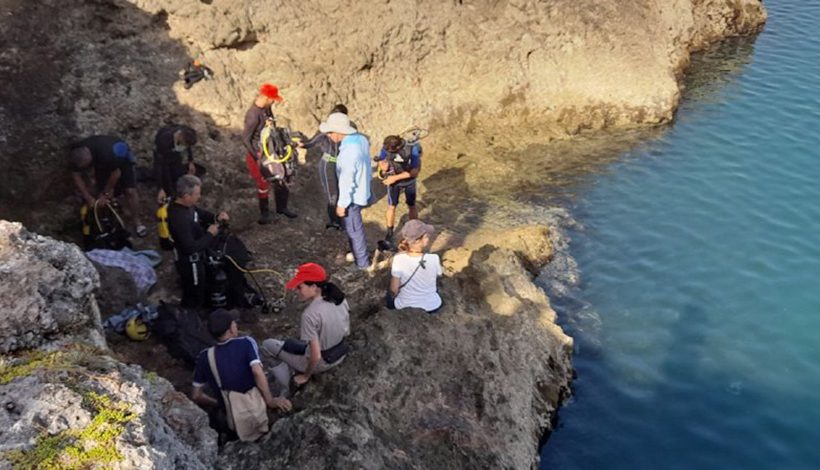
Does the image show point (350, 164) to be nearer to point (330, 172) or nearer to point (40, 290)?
point (330, 172)

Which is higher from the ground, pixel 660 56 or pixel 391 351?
pixel 660 56

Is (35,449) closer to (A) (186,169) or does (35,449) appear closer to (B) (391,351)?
(B) (391,351)

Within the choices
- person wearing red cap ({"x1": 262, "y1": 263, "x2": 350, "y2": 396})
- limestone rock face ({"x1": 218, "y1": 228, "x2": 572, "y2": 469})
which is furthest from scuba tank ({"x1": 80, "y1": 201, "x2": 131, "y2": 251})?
person wearing red cap ({"x1": 262, "y1": 263, "x2": 350, "y2": 396})

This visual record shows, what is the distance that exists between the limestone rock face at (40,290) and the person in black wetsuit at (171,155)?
13.9ft

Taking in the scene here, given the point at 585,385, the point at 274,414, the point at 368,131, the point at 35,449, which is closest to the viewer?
the point at 35,449

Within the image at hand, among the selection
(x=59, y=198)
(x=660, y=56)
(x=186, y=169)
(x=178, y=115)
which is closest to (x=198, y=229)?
(x=186, y=169)

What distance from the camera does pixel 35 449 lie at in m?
4.51

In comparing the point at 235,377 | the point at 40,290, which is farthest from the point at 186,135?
the point at 235,377

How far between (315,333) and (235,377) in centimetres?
118

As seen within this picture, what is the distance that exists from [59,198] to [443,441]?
27.1 ft

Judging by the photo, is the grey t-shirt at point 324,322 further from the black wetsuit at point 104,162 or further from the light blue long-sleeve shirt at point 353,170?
the black wetsuit at point 104,162

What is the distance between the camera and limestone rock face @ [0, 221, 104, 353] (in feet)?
19.6

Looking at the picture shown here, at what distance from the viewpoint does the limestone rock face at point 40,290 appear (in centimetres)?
596

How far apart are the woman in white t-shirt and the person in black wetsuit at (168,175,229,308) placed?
2.70m
